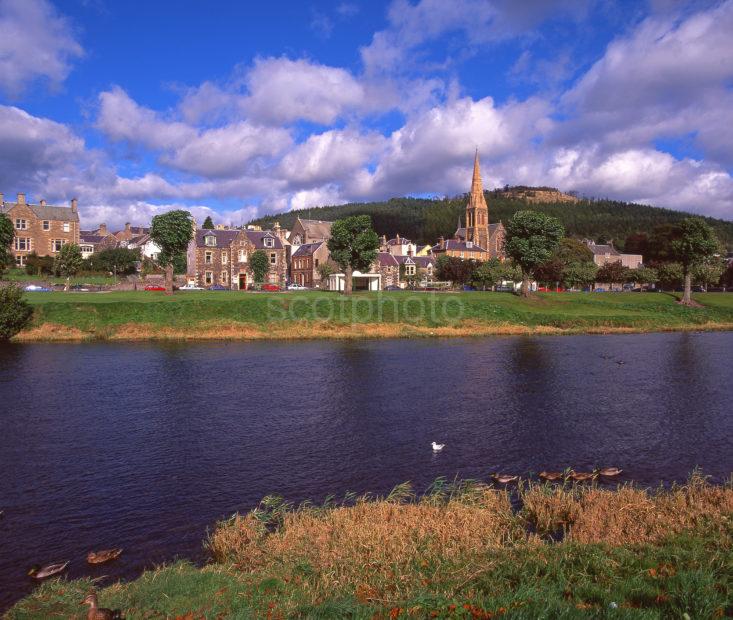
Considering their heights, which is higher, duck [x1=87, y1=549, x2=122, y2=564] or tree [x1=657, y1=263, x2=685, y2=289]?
tree [x1=657, y1=263, x2=685, y2=289]

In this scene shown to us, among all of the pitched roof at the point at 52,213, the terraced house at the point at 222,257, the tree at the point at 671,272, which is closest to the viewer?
the tree at the point at 671,272

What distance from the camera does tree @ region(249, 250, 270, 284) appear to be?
Result: 380 feet

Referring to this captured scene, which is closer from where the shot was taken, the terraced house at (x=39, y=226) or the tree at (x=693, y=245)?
the tree at (x=693, y=245)

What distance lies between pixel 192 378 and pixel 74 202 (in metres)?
106

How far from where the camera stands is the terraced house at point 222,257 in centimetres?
11494

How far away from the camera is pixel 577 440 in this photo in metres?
26.1

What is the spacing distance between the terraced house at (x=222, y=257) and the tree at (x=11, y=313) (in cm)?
5287

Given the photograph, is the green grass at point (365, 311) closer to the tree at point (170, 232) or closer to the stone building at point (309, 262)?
the tree at point (170, 232)

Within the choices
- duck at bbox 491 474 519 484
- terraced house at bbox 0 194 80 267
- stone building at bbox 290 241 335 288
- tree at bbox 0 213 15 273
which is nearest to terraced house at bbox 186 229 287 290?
stone building at bbox 290 241 335 288

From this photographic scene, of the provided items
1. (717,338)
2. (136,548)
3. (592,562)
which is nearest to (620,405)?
(592,562)

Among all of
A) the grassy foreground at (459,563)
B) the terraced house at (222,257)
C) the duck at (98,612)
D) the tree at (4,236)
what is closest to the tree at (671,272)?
the terraced house at (222,257)

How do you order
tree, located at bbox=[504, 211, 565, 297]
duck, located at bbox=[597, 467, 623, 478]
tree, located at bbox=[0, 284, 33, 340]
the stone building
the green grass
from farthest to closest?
1. the stone building
2. tree, located at bbox=[504, 211, 565, 297]
3. the green grass
4. tree, located at bbox=[0, 284, 33, 340]
5. duck, located at bbox=[597, 467, 623, 478]

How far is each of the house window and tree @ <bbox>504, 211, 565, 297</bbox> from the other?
326 ft

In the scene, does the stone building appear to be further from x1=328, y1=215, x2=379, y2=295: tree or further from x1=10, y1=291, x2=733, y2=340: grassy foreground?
x1=10, y1=291, x2=733, y2=340: grassy foreground
